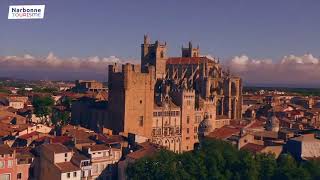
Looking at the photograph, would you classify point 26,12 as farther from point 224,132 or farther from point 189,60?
point 189,60

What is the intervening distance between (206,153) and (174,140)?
61.0ft

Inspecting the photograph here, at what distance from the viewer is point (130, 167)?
4128 centimetres

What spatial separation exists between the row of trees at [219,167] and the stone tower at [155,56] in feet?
120

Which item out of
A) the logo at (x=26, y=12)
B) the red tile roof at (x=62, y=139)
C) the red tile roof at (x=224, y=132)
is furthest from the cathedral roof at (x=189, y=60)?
the logo at (x=26, y=12)

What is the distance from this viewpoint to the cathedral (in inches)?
2331

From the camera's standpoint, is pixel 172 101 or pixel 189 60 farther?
pixel 189 60

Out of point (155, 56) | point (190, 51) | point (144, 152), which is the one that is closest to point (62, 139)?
point (144, 152)

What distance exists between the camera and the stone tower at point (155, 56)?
80.9 meters

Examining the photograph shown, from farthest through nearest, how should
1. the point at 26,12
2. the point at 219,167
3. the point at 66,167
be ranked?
the point at 219,167 < the point at 66,167 < the point at 26,12

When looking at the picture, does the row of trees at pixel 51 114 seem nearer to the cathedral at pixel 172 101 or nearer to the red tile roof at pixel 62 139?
the cathedral at pixel 172 101

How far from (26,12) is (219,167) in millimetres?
22287

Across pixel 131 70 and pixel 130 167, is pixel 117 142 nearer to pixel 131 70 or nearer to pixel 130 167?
→ pixel 130 167

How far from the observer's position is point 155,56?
81.9 meters

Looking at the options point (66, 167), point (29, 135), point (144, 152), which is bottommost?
point (66, 167)
